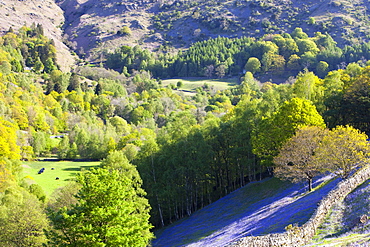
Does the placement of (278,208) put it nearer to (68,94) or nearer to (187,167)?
(187,167)

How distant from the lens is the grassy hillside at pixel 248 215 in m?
33.8

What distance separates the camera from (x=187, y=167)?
2493 inches

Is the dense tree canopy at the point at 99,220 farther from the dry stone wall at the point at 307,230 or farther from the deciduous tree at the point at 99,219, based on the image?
the dry stone wall at the point at 307,230

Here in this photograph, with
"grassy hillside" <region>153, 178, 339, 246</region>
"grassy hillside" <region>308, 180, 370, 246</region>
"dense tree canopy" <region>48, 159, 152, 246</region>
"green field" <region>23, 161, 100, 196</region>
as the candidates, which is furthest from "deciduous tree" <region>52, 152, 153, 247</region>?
"green field" <region>23, 161, 100, 196</region>

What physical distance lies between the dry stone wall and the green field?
151 feet

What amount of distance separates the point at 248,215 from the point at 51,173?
181 ft

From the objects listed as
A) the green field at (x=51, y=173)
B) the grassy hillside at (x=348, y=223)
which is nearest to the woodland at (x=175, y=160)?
the green field at (x=51, y=173)

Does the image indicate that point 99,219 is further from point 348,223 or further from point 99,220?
point 348,223

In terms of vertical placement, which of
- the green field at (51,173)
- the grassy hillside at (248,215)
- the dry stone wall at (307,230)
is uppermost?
the dry stone wall at (307,230)

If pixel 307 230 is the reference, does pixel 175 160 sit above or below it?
above

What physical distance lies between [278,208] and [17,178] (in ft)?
174

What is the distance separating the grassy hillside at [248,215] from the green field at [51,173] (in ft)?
78.4

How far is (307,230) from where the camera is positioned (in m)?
24.9

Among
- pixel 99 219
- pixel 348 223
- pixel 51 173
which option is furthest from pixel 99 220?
pixel 51 173
